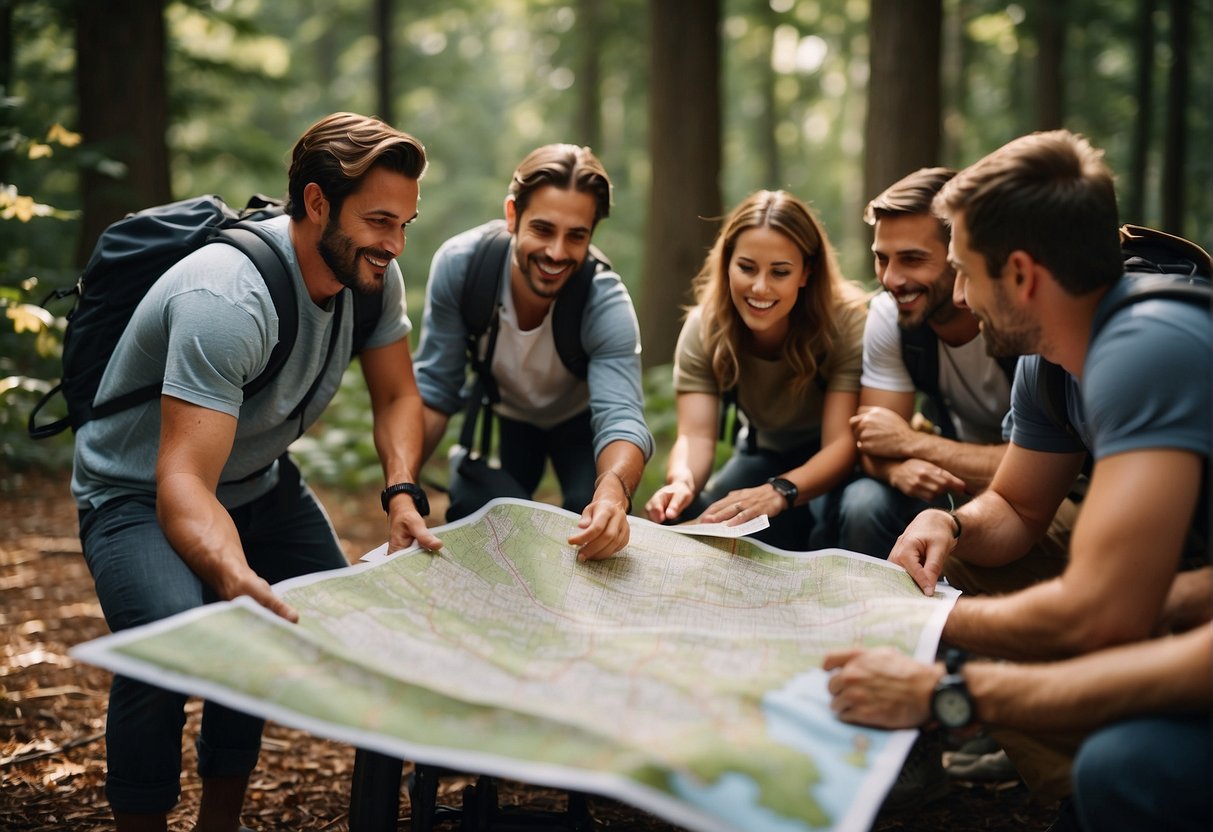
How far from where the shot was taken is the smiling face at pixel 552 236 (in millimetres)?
3898

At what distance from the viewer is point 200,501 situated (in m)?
2.64

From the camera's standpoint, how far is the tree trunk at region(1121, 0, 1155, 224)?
47.9 feet

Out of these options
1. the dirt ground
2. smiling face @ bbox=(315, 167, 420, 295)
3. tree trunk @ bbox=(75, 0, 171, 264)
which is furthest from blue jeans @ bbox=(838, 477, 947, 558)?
tree trunk @ bbox=(75, 0, 171, 264)

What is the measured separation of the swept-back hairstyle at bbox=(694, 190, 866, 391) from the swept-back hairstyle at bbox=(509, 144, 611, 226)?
1.80 feet

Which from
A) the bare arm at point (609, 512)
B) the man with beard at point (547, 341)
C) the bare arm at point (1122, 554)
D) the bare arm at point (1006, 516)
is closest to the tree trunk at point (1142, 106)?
the man with beard at point (547, 341)

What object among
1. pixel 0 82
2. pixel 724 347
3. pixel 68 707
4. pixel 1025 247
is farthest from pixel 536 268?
pixel 0 82

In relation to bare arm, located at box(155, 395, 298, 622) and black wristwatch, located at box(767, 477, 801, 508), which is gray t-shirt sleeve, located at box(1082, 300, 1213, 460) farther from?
bare arm, located at box(155, 395, 298, 622)

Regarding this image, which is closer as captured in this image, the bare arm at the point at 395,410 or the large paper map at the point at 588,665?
the large paper map at the point at 588,665

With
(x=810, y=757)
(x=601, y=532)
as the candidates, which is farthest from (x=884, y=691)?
(x=601, y=532)

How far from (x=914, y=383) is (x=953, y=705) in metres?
2.10

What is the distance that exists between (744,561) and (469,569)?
836mm

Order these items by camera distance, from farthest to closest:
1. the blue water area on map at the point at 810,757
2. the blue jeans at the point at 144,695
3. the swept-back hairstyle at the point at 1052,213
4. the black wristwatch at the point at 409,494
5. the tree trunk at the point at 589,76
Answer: the tree trunk at the point at 589,76
the black wristwatch at the point at 409,494
the blue jeans at the point at 144,695
the swept-back hairstyle at the point at 1052,213
the blue water area on map at the point at 810,757

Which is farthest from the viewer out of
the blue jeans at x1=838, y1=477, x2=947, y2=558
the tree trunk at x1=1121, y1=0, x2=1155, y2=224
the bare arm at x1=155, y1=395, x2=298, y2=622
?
the tree trunk at x1=1121, y1=0, x2=1155, y2=224

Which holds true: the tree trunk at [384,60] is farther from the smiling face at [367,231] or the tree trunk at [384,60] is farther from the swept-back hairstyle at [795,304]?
the smiling face at [367,231]
